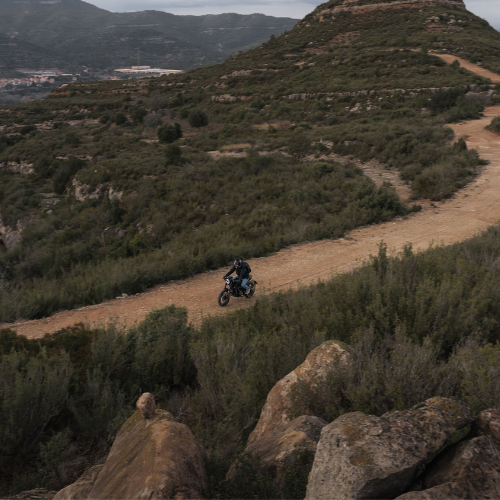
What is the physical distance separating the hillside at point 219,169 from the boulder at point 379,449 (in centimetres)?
724

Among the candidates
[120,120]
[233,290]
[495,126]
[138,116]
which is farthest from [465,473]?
[138,116]

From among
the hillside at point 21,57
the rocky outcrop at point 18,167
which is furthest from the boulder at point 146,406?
the hillside at point 21,57

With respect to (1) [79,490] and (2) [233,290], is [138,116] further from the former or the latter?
(1) [79,490]

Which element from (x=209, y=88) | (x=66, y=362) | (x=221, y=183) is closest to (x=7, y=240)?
(x=221, y=183)

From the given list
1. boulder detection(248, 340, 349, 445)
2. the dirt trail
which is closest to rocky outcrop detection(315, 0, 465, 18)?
the dirt trail

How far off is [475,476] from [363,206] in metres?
Result: 11.4

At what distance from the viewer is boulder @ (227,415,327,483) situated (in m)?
2.48

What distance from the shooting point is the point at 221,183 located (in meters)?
17.3

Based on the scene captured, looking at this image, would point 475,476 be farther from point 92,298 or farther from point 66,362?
point 92,298

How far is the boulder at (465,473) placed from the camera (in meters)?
1.79

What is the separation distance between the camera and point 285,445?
2.63 meters

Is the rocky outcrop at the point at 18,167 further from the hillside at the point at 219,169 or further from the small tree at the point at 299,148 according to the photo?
the small tree at the point at 299,148

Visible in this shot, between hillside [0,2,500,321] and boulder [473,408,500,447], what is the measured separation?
24.9ft

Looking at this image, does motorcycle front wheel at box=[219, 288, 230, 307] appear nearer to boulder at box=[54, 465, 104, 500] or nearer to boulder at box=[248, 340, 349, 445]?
boulder at box=[248, 340, 349, 445]
